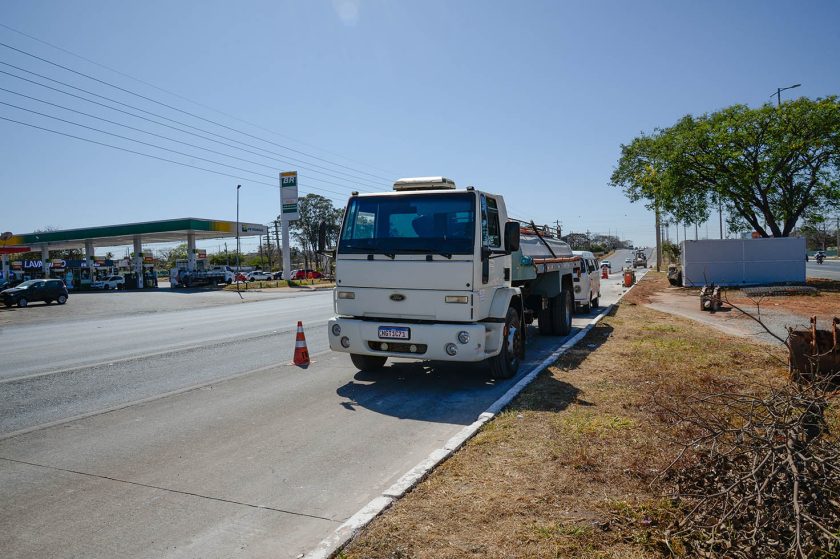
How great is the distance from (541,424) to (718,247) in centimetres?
2739

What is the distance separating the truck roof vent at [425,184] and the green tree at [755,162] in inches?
964

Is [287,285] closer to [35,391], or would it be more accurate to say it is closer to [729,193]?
[729,193]

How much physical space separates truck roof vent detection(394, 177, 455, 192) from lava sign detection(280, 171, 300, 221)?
4510cm

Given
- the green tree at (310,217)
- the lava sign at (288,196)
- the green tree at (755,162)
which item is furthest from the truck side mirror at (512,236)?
the green tree at (310,217)

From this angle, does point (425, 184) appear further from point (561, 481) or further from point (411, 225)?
point (561, 481)

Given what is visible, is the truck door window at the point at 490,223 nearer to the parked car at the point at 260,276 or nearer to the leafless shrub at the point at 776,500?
the leafless shrub at the point at 776,500

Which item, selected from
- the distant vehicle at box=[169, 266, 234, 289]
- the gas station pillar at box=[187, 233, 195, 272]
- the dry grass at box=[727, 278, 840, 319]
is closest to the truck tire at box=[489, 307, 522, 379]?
the dry grass at box=[727, 278, 840, 319]

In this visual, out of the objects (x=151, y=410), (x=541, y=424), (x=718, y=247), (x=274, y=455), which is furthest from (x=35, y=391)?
(x=718, y=247)

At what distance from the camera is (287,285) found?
2019 inches

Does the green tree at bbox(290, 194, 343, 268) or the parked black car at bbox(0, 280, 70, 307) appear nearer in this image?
the parked black car at bbox(0, 280, 70, 307)

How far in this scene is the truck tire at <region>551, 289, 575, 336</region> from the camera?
41.6 feet

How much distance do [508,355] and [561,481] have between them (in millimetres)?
4019

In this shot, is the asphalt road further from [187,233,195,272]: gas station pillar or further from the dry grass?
[187,233,195,272]: gas station pillar

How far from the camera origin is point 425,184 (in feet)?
27.3
